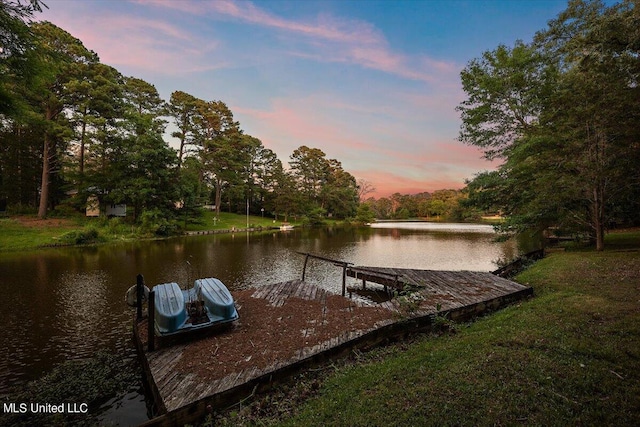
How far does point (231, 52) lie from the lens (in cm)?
1711

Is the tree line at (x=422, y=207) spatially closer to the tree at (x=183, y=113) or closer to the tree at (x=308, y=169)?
the tree at (x=308, y=169)

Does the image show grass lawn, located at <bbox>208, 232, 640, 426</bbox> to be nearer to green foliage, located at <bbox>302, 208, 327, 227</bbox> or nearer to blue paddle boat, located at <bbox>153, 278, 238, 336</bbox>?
blue paddle boat, located at <bbox>153, 278, 238, 336</bbox>

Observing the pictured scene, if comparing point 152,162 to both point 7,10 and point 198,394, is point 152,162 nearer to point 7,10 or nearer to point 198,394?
point 7,10

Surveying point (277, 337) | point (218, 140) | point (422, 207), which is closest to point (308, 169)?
point (218, 140)

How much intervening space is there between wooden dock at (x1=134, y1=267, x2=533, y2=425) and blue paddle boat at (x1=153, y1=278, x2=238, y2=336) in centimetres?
30

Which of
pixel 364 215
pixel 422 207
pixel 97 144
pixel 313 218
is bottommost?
pixel 313 218

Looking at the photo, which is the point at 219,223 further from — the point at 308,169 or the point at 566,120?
the point at 566,120

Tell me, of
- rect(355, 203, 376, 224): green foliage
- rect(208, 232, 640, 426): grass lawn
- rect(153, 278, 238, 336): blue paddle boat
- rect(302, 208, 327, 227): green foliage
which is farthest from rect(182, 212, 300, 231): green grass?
rect(208, 232, 640, 426): grass lawn

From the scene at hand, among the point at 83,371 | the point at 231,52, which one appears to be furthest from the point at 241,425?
the point at 231,52

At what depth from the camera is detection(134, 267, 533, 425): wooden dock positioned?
376 cm

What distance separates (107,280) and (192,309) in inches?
328

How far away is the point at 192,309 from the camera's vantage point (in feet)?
19.7

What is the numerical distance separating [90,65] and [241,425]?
3712cm

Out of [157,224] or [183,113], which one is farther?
[183,113]
